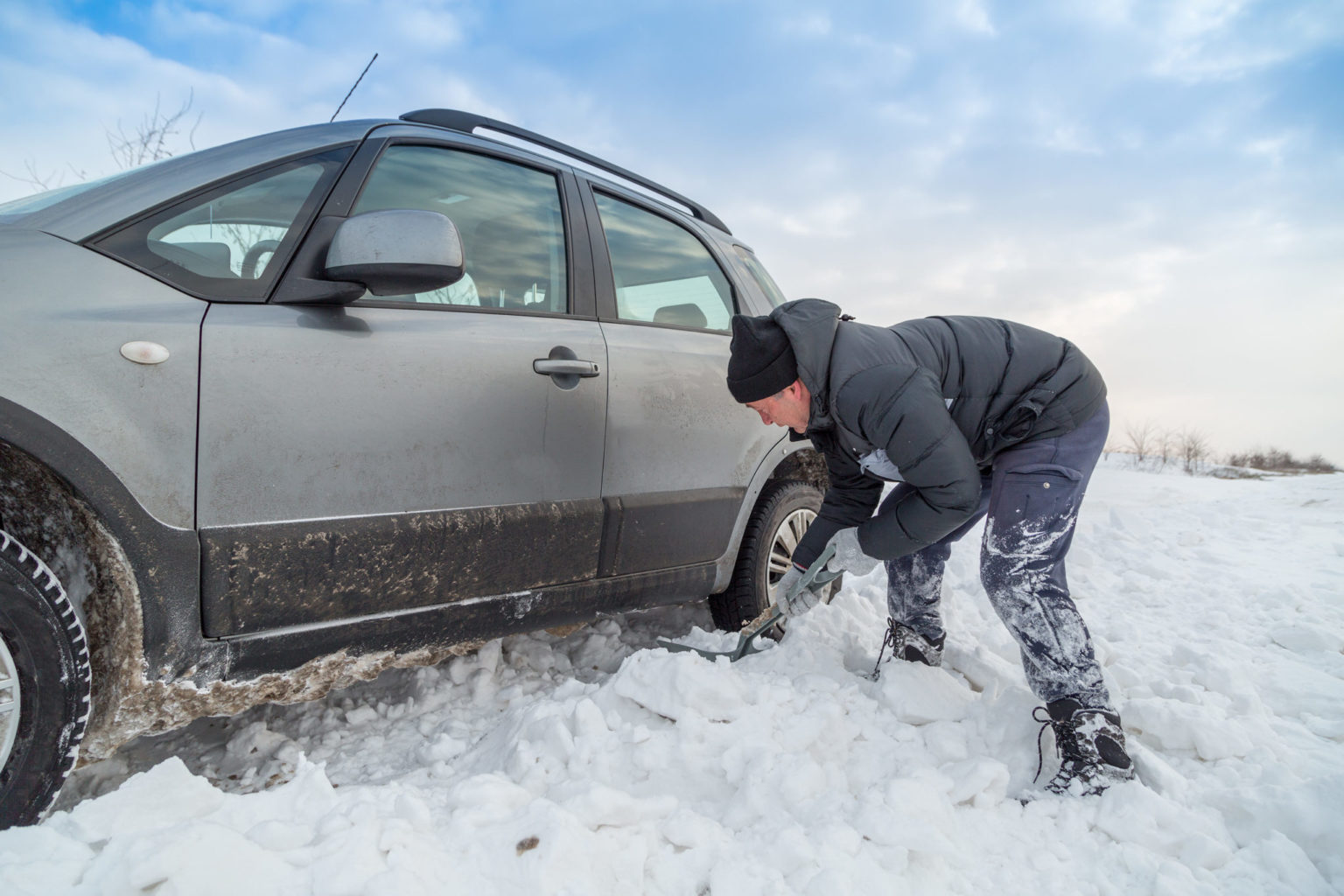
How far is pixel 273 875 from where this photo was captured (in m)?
1.29

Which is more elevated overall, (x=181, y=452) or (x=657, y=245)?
(x=657, y=245)

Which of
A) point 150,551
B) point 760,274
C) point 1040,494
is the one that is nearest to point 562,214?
point 760,274

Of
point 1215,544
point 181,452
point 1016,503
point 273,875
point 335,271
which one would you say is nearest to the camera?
point 273,875

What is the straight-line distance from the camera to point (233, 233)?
1779 mm

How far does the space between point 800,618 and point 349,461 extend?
67.2 inches

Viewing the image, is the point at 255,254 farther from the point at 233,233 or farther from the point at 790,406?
the point at 790,406

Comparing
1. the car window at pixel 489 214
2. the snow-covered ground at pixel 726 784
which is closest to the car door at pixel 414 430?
the car window at pixel 489 214

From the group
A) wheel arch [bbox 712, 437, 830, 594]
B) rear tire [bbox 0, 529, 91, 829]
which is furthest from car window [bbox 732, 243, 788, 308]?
rear tire [bbox 0, 529, 91, 829]

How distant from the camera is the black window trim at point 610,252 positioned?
2.42 metres

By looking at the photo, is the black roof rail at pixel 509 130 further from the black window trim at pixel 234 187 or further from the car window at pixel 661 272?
the black window trim at pixel 234 187

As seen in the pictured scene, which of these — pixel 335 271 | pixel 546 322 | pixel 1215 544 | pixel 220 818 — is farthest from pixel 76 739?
pixel 1215 544

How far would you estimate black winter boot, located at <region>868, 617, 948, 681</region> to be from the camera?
8.32 ft

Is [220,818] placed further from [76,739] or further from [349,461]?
[349,461]

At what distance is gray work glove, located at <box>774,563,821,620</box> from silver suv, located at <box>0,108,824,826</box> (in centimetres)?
34
